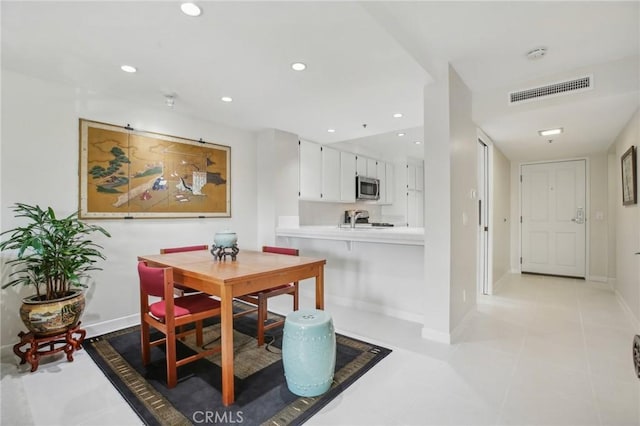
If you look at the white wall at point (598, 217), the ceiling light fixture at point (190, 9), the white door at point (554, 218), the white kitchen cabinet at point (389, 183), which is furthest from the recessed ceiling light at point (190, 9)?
the white wall at point (598, 217)

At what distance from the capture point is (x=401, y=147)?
5.56 m

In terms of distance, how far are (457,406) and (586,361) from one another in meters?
1.34

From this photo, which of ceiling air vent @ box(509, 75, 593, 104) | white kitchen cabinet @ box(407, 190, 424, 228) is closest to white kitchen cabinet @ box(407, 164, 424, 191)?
white kitchen cabinet @ box(407, 190, 424, 228)

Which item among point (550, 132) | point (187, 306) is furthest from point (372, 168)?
point (187, 306)

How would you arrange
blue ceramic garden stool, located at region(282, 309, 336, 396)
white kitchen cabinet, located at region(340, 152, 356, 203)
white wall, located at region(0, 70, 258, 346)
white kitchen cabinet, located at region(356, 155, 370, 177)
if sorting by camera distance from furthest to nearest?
white kitchen cabinet, located at region(356, 155, 370, 177)
white kitchen cabinet, located at region(340, 152, 356, 203)
white wall, located at region(0, 70, 258, 346)
blue ceramic garden stool, located at region(282, 309, 336, 396)

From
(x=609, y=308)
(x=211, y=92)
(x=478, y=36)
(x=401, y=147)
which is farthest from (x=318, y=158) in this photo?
(x=609, y=308)

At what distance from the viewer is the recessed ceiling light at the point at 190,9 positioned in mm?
1731

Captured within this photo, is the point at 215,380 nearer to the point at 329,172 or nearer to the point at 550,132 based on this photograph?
the point at 329,172

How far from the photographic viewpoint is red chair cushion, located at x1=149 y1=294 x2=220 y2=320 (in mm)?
2059

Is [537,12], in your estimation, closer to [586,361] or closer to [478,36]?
[478,36]

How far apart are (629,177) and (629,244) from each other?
74 cm

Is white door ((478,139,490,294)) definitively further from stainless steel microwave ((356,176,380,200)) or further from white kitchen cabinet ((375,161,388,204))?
white kitchen cabinet ((375,161,388,204))

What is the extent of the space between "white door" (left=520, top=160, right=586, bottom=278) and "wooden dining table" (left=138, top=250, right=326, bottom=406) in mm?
5178

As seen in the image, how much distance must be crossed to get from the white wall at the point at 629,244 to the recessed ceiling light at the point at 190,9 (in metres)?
3.99
